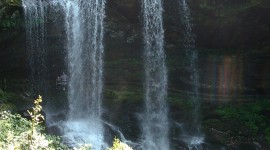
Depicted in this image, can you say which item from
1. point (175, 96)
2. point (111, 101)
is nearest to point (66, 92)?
point (111, 101)

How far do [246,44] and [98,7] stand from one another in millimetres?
5028

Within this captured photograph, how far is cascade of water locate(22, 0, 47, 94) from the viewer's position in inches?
491

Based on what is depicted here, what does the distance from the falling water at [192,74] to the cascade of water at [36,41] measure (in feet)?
15.0

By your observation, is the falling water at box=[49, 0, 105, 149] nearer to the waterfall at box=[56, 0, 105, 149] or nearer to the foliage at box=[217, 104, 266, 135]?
the waterfall at box=[56, 0, 105, 149]

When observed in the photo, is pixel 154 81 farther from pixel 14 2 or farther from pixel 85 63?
pixel 14 2

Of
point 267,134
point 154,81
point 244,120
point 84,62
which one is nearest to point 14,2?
point 84,62

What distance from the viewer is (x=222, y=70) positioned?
1366 centimetres

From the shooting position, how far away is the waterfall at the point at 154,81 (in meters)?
12.4

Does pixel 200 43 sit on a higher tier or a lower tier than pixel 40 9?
lower

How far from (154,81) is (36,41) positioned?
4.23 m

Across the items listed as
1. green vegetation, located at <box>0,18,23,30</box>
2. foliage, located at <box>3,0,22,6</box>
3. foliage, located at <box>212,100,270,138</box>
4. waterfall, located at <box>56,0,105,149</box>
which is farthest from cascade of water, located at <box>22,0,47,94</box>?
foliage, located at <box>212,100,270,138</box>

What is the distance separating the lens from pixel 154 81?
1359 cm

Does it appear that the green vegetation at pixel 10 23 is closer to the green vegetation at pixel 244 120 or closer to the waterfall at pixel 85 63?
the waterfall at pixel 85 63

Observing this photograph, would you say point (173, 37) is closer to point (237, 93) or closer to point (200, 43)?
point (200, 43)
